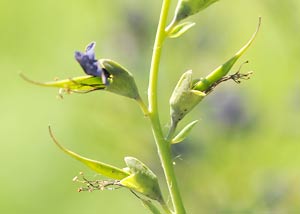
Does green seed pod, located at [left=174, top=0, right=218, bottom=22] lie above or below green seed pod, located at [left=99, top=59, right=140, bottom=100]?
above

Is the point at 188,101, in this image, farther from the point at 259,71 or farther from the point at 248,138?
the point at 259,71

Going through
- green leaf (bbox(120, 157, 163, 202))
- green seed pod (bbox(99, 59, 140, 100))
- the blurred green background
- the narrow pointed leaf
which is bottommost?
the blurred green background

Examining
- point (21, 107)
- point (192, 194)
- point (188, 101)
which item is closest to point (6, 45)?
point (21, 107)

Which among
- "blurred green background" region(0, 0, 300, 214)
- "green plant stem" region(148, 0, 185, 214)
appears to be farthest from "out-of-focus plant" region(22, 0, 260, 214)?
"blurred green background" region(0, 0, 300, 214)

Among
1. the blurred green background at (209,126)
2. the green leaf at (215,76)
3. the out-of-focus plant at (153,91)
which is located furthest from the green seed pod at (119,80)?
the blurred green background at (209,126)

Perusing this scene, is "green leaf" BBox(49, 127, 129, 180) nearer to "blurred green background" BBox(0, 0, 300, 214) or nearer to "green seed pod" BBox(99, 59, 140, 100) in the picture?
"green seed pod" BBox(99, 59, 140, 100)

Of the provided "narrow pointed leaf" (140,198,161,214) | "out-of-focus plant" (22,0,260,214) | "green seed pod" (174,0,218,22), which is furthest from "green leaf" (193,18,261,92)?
"narrow pointed leaf" (140,198,161,214)

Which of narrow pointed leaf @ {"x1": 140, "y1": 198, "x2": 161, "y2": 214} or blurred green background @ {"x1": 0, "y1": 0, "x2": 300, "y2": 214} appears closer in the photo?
narrow pointed leaf @ {"x1": 140, "y1": 198, "x2": 161, "y2": 214}

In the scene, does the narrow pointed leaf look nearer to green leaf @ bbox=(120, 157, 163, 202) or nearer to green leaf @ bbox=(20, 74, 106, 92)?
green leaf @ bbox=(120, 157, 163, 202)

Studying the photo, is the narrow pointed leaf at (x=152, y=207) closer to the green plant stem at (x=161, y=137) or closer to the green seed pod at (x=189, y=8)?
the green plant stem at (x=161, y=137)
